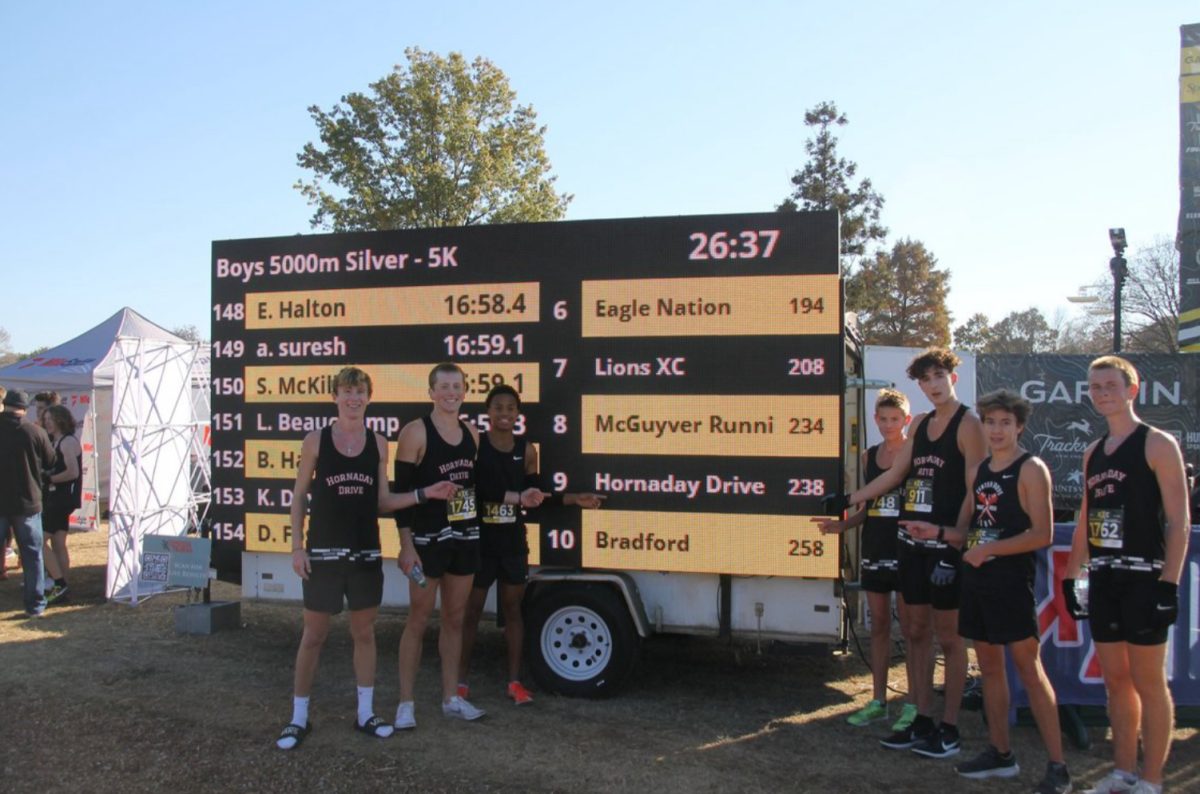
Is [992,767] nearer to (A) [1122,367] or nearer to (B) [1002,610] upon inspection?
(B) [1002,610]

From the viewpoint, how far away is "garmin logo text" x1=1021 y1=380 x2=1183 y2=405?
14.2m

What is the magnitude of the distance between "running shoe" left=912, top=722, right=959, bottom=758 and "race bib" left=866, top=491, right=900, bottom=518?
1179 mm

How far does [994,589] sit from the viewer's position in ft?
14.0

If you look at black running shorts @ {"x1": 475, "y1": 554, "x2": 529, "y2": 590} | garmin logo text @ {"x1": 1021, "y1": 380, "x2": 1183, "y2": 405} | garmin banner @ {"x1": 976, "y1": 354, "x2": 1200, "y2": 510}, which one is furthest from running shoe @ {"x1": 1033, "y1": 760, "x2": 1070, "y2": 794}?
garmin logo text @ {"x1": 1021, "y1": 380, "x2": 1183, "y2": 405}

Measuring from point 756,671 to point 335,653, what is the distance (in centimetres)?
317

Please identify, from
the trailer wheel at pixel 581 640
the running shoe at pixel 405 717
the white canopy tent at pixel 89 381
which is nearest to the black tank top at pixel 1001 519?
the trailer wheel at pixel 581 640

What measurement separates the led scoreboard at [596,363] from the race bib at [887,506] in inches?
15.2

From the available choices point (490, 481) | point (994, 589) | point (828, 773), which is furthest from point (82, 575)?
point (994, 589)

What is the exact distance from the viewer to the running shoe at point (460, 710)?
5.24 metres

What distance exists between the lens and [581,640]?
5.68 meters

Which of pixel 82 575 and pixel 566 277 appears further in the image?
pixel 82 575

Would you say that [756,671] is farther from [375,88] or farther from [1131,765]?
[375,88]

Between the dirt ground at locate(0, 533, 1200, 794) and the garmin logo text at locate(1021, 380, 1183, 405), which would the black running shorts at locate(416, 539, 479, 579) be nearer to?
the dirt ground at locate(0, 533, 1200, 794)

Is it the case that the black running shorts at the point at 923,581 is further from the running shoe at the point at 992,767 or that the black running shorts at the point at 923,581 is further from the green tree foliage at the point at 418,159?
the green tree foliage at the point at 418,159
